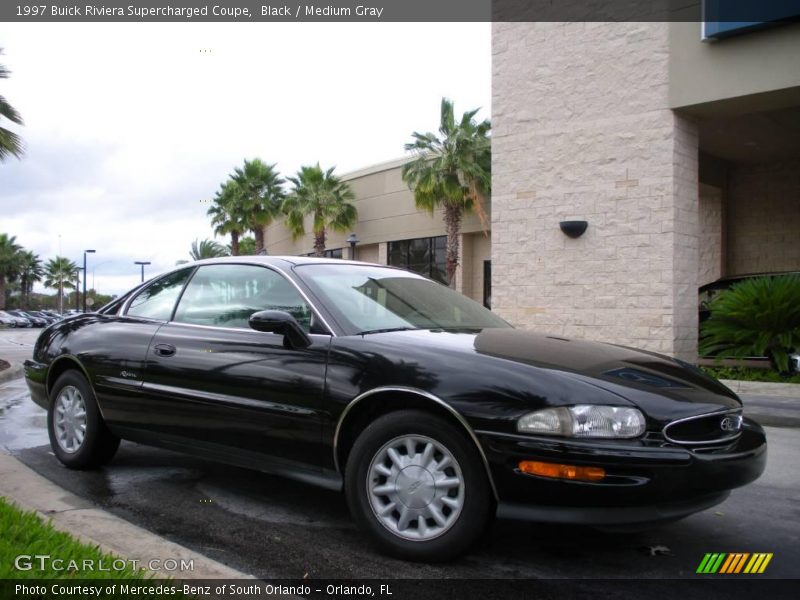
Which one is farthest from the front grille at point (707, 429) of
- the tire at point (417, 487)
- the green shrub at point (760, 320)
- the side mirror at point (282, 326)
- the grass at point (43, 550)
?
the green shrub at point (760, 320)

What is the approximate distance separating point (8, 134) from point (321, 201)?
575 inches

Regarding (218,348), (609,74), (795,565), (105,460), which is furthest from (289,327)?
(609,74)

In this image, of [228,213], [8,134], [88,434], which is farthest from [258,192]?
[88,434]

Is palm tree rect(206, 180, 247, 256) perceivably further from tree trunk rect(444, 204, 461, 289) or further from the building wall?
the building wall

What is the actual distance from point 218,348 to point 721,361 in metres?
9.73

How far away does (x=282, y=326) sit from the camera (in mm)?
3611

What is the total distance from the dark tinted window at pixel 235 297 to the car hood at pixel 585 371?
0.78m

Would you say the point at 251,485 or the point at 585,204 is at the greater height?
the point at 585,204

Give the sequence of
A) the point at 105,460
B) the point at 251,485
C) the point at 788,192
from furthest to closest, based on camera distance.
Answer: the point at 788,192, the point at 105,460, the point at 251,485

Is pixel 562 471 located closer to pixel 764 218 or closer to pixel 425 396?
pixel 425 396

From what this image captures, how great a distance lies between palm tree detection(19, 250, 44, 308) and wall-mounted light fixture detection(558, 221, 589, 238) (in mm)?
74016

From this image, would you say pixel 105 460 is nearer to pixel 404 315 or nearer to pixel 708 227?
pixel 404 315

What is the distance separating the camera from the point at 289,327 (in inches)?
143

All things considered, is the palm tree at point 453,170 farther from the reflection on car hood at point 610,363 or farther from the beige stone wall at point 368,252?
the reflection on car hood at point 610,363
